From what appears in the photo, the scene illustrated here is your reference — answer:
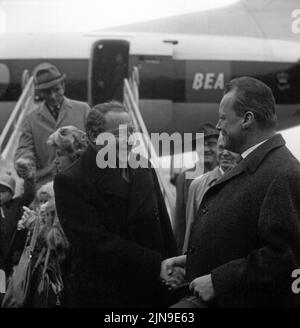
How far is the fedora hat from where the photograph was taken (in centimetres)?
265

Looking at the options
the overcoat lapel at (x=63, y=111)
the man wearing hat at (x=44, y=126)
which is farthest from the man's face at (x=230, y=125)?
the overcoat lapel at (x=63, y=111)

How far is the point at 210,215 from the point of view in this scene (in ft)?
5.65

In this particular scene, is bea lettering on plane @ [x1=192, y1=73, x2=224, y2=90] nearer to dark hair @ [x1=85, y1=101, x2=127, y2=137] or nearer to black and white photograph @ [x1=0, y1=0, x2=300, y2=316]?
black and white photograph @ [x1=0, y1=0, x2=300, y2=316]

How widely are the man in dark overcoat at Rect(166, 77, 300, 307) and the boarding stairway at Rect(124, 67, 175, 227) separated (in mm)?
541

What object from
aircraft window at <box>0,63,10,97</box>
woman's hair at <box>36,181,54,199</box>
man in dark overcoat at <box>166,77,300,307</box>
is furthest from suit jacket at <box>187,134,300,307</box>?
aircraft window at <box>0,63,10,97</box>

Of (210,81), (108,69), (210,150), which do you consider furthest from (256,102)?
(210,81)

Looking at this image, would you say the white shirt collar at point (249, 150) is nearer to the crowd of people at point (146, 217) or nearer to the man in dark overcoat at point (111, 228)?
the crowd of people at point (146, 217)

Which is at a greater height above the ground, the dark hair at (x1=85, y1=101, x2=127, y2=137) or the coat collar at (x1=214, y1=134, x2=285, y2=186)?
the dark hair at (x1=85, y1=101, x2=127, y2=137)

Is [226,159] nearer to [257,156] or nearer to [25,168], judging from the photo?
[257,156]

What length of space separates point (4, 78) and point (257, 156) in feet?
5.52
